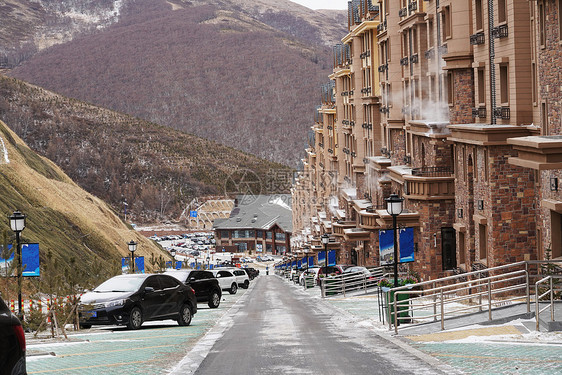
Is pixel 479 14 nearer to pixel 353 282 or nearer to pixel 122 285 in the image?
pixel 353 282

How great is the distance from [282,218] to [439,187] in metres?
123

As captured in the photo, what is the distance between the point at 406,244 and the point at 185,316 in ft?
34.0

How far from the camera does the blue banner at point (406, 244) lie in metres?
29.8

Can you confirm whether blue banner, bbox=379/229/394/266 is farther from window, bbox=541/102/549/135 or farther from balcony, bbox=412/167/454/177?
window, bbox=541/102/549/135

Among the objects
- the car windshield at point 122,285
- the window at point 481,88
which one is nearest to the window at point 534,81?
the window at point 481,88

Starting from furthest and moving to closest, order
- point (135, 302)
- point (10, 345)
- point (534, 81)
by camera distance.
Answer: point (534, 81)
point (135, 302)
point (10, 345)

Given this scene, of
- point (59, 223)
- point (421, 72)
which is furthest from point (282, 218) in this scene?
point (421, 72)

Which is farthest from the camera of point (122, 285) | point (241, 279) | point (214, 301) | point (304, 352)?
point (241, 279)

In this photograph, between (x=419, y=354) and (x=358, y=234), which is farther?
(x=358, y=234)

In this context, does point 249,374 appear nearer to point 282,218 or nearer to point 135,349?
point 135,349

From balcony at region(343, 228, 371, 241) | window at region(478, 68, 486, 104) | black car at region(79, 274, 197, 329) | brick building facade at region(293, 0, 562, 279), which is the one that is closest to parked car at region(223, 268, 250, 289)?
brick building facade at region(293, 0, 562, 279)

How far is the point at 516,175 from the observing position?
26328 mm

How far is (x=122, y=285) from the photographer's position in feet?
69.9

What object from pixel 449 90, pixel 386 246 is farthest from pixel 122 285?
pixel 449 90
